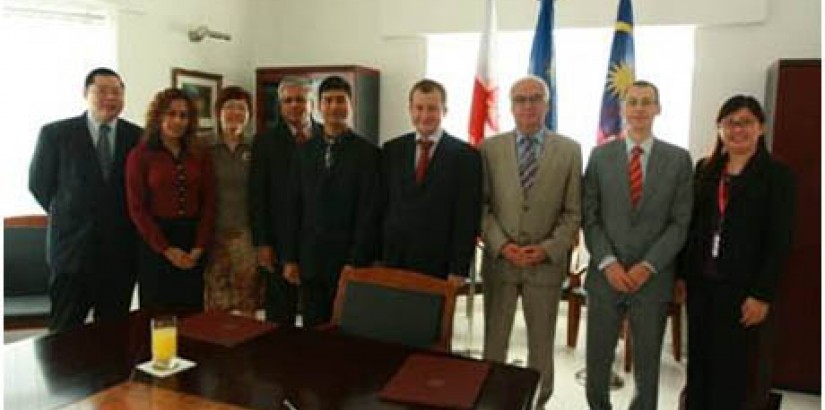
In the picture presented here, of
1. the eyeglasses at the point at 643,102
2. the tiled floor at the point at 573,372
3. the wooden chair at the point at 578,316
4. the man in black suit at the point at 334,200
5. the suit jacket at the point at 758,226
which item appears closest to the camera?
the suit jacket at the point at 758,226

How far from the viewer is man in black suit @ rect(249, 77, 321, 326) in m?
2.89

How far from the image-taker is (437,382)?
5.13 ft

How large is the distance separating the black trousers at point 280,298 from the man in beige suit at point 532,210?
885mm

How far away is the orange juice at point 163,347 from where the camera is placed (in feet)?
5.38

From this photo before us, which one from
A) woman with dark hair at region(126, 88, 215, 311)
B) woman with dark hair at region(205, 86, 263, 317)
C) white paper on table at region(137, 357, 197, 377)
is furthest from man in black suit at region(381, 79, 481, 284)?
white paper on table at region(137, 357, 197, 377)

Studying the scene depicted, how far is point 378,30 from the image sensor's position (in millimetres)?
4859

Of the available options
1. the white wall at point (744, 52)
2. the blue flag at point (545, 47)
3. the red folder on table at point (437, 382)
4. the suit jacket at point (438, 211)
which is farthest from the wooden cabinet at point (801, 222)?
the red folder on table at point (437, 382)

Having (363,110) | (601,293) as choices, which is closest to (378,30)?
(363,110)

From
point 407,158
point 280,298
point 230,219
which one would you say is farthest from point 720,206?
point 230,219

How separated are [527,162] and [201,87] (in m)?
2.90

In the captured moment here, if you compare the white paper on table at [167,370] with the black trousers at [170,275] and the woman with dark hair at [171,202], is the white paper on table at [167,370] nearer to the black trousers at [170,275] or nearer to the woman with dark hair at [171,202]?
the woman with dark hair at [171,202]

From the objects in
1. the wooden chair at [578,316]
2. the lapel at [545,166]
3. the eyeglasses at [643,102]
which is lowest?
the wooden chair at [578,316]

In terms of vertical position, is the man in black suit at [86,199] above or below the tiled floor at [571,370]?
above

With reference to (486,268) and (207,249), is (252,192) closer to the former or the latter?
(207,249)
